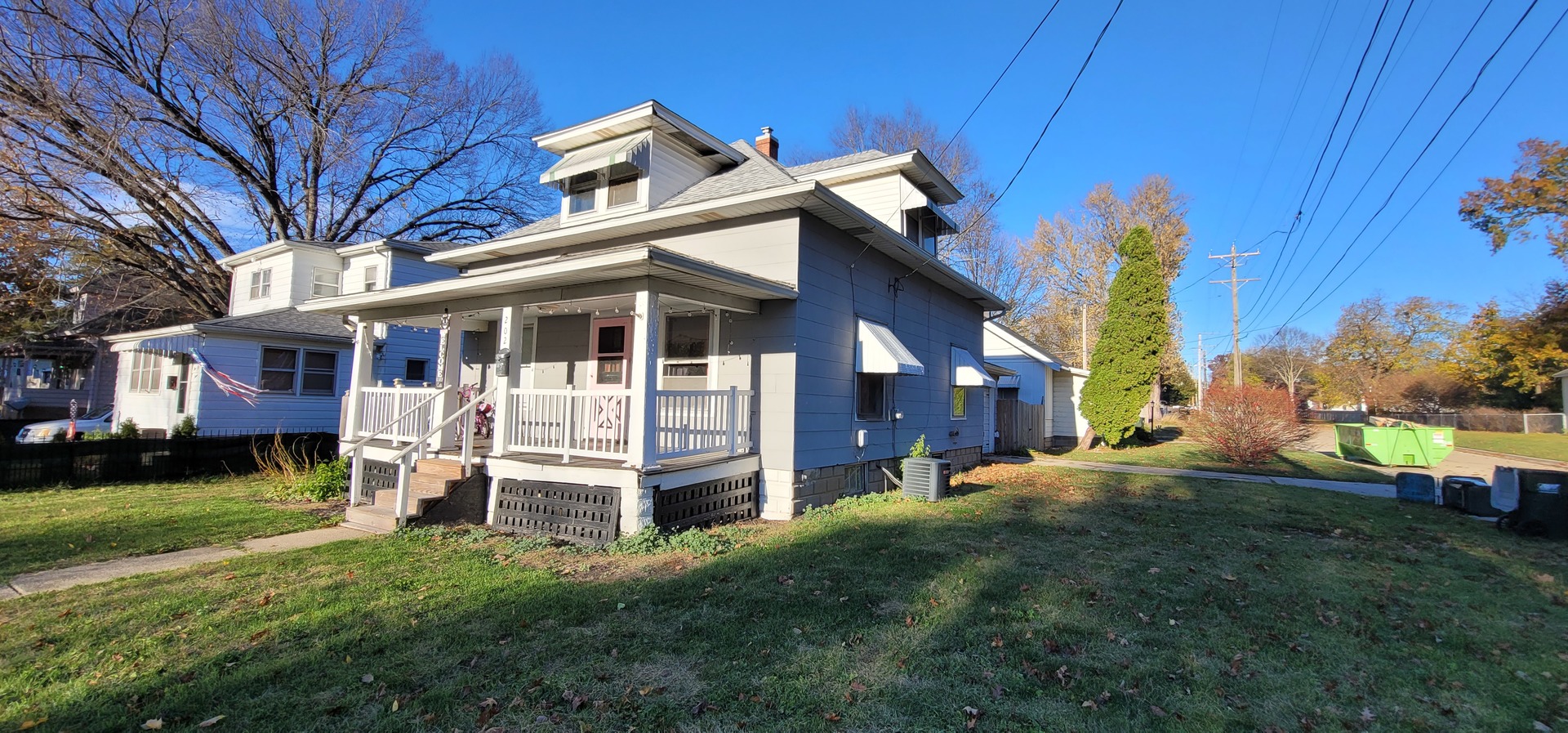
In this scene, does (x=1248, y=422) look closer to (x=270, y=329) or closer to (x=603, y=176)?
(x=603, y=176)

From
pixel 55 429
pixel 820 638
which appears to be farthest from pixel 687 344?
pixel 55 429

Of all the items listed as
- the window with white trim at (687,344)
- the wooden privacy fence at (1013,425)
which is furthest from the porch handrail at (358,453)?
the wooden privacy fence at (1013,425)

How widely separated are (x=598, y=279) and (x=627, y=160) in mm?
2974

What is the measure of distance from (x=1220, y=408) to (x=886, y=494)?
10.9 m

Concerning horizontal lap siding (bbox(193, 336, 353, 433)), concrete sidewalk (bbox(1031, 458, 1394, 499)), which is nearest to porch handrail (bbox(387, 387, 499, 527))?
horizontal lap siding (bbox(193, 336, 353, 433))

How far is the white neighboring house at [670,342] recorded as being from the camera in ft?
24.0

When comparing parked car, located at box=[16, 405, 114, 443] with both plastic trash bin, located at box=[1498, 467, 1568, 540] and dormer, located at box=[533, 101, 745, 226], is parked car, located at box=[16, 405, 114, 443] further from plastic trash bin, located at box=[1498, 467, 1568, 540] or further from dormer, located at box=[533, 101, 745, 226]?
plastic trash bin, located at box=[1498, 467, 1568, 540]

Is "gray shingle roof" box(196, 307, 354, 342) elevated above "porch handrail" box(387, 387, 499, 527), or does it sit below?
above

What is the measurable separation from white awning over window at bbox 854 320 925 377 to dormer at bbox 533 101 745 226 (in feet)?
12.7

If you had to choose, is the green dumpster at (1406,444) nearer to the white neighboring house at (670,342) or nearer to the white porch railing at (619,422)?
the white neighboring house at (670,342)

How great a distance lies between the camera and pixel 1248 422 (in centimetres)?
1507

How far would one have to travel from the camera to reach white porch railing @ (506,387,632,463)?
24.1 ft

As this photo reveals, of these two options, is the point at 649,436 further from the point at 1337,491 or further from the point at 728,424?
the point at 1337,491

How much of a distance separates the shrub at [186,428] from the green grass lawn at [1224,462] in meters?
21.6
